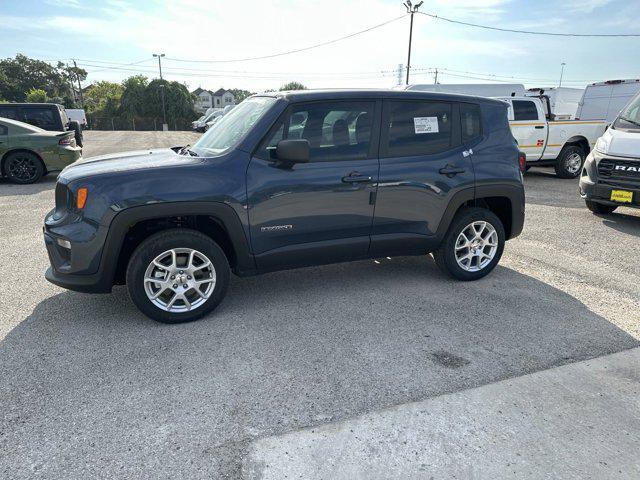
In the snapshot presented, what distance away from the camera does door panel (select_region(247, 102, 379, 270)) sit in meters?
3.70

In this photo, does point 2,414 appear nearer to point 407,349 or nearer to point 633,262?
point 407,349

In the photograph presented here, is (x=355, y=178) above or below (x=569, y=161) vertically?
above

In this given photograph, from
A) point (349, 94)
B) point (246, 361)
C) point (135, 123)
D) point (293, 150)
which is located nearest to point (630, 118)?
point (349, 94)

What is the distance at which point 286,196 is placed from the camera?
147 inches

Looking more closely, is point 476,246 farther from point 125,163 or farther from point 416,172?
point 125,163

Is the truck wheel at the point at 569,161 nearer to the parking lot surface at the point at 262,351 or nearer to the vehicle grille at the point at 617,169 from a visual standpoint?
the vehicle grille at the point at 617,169

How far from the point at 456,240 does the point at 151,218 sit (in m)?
2.88

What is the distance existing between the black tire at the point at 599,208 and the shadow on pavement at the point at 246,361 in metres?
4.16

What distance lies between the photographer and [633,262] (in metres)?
5.42

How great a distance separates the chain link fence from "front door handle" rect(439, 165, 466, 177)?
6452cm

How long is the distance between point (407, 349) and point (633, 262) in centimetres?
374

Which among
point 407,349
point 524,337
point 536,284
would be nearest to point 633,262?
point 536,284

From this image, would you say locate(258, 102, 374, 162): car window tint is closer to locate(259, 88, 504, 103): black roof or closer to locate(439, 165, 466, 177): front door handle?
locate(259, 88, 504, 103): black roof

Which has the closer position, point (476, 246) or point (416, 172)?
point (416, 172)
